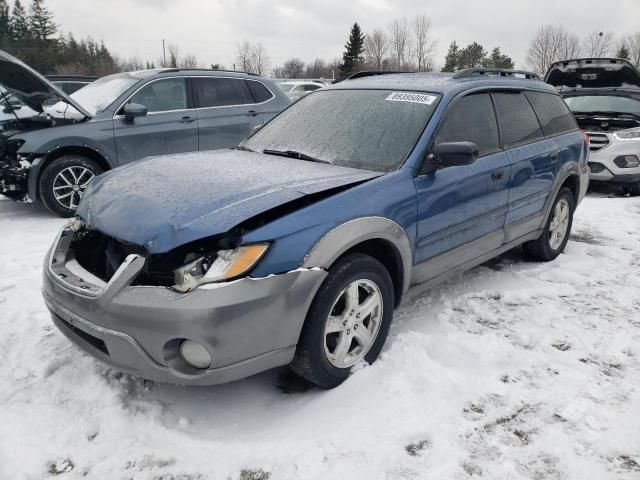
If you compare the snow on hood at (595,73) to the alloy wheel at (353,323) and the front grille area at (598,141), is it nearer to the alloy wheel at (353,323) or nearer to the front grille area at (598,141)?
the front grille area at (598,141)

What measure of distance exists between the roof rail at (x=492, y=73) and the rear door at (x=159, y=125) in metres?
3.82

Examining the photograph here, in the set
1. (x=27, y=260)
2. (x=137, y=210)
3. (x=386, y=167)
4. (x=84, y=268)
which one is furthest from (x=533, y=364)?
(x=27, y=260)

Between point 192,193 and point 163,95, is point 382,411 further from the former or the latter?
point 163,95

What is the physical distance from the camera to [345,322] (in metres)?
2.67

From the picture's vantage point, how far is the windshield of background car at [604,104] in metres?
8.46

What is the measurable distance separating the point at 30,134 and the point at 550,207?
5.46 m

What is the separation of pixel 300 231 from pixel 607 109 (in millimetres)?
8241

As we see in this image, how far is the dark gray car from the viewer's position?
18.4 feet

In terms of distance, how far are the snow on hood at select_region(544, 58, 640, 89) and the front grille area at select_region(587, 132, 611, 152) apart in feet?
3.93

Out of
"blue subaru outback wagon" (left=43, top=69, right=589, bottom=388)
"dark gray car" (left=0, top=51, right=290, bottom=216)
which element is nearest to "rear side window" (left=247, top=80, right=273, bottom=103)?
"dark gray car" (left=0, top=51, right=290, bottom=216)

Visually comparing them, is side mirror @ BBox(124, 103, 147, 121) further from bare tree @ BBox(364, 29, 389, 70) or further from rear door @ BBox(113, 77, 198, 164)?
bare tree @ BBox(364, 29, 389, 70)

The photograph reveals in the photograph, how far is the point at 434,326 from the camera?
3451 millimetres

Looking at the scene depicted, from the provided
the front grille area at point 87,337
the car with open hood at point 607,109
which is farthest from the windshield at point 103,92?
the car with open hood at point 607,109

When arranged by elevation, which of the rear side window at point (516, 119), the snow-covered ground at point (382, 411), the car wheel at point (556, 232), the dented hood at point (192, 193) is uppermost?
the rear side window at point (516, 119)
